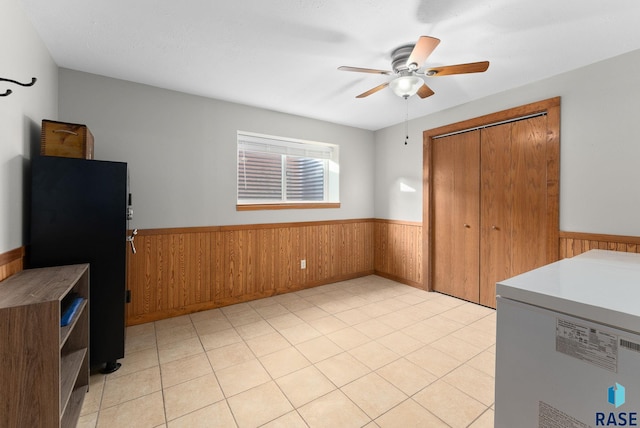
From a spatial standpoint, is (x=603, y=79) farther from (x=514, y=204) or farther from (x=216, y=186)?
(x=216, y=186)

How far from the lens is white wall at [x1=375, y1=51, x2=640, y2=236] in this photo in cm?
222

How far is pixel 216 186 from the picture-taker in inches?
126

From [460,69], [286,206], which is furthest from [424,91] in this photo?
[286,206]

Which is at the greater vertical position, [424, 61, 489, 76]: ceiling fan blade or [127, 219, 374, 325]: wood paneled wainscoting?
[424, 61, 489, 76]: ceiling fan blade

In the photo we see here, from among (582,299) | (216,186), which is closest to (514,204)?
(582,299)

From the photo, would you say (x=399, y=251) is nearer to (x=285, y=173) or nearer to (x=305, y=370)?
(x=285, y=173)

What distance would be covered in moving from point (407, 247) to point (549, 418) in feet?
10.8

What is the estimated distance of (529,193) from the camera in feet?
9.32

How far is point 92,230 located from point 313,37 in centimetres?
206

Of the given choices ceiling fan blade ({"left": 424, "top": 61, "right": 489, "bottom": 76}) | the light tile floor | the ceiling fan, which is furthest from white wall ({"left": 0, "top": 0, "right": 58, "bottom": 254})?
ceiling fan blade ({"left": 424, "top": 61, "right": 489, "bottom": 76})

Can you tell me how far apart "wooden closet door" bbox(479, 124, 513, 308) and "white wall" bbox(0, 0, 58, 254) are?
3993mm

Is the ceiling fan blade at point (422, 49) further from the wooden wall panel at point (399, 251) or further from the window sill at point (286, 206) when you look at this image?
the wooden wall panel at point (399, 251)

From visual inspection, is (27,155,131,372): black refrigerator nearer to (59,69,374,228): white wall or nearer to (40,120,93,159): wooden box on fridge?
(40,120,93,159): wooden box on fridge

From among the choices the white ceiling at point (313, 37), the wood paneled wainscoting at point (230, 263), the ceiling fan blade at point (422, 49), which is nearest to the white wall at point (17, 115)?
the white ceiling at point (313, 37)
